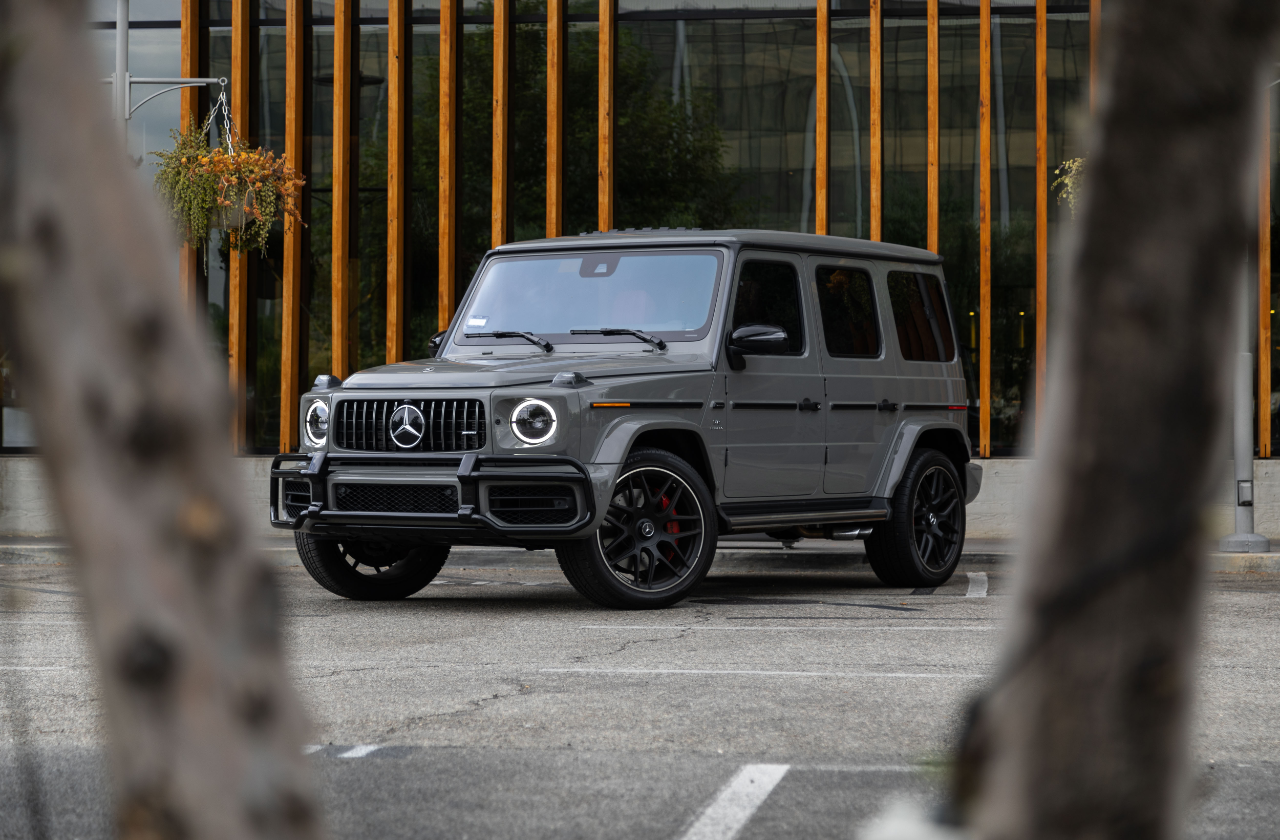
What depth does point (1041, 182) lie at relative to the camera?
16359 mm

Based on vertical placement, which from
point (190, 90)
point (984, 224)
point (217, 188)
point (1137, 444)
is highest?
point (190, 90)

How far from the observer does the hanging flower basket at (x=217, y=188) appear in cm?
1440

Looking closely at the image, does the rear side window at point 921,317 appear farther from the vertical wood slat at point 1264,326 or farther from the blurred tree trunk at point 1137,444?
the blurred tree trunk at point 1137,444

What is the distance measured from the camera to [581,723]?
540 cm

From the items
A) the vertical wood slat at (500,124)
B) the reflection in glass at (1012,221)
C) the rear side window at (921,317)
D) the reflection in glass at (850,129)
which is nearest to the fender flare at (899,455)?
the rear side window at (921,317)

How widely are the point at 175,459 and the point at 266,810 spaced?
0.28m

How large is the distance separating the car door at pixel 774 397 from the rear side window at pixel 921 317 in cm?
106

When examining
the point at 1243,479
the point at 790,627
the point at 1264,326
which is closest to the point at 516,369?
the point at 790,627

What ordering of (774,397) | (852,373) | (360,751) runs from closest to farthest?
(360,751) < (774,397) < (852,373)

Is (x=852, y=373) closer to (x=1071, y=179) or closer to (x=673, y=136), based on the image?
(x=1071, y=179)

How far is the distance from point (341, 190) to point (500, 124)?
5.85 ft

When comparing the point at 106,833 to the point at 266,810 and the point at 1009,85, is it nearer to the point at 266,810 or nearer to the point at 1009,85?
the point at 266,810

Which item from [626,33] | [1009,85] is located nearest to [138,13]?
[626,33]

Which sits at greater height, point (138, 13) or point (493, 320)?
point (138, 13)
